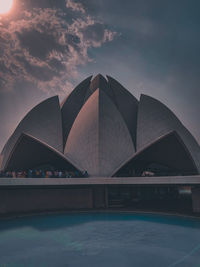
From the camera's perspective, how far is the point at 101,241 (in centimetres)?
923

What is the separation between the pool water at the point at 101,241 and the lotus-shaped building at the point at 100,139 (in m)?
6.68

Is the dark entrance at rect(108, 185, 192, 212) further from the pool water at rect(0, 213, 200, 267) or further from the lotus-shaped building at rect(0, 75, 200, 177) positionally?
the pool water at rect(0, 213, 200, 267)

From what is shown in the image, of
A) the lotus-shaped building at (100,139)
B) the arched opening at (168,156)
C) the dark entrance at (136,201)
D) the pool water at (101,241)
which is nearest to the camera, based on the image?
the pool water at (101,241)

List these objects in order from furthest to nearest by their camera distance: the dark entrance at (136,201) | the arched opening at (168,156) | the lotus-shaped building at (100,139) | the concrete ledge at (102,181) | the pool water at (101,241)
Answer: the lotus-shaped building at (100,139)
the arched opening at (168,156)
the dark entrance at (136,201)
the concrete ledge at (102,181)
the pool water at (101,241)

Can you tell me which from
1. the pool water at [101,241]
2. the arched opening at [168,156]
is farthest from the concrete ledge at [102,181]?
the arched opening at [168,156]

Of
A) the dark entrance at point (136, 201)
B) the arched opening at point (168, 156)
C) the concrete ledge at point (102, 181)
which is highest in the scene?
the arched opening at point (168, 156)

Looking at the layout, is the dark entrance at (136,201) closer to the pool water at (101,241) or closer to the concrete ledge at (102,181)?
the concrete ledge at (102,181)

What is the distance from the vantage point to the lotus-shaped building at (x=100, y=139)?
64.7 feet

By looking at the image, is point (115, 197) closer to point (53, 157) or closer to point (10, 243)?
point (53, 157)

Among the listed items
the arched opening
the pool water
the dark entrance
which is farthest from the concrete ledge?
the arched opening

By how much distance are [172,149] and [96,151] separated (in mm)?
8224

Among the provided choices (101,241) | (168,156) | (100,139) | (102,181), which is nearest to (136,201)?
(102,181)

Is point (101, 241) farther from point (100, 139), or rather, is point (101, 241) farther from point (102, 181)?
point (100, 139)

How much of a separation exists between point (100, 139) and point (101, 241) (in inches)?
456
